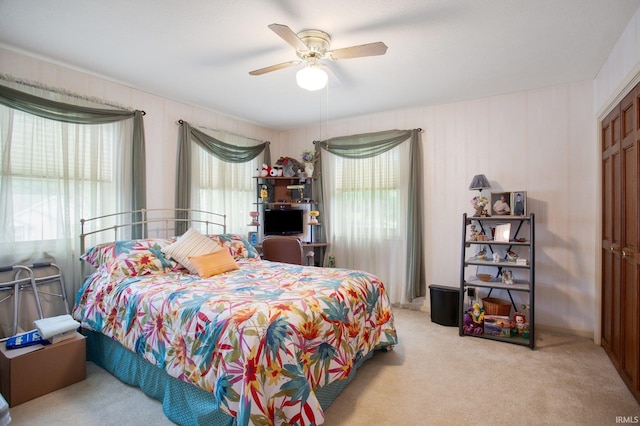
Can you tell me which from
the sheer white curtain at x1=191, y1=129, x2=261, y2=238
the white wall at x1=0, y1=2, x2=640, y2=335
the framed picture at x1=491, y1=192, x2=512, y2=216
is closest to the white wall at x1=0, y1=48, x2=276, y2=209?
the white wall at x1=0, y1=2, x2=640, y2=335

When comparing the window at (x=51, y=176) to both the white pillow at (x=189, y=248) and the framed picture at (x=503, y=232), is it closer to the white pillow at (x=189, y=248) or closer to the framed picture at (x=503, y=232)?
the white pillow at (x=189, y=248)

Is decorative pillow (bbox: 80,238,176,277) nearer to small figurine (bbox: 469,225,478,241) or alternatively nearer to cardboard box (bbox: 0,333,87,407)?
cardboard box (bbox: 0,333,87,407)

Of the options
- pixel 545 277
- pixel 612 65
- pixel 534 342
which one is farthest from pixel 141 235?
pixel 612 65

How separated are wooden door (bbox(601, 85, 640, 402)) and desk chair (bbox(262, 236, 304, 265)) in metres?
3.14

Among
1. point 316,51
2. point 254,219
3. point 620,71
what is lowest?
point 254,219

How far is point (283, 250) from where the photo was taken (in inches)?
169

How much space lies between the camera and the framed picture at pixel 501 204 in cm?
347

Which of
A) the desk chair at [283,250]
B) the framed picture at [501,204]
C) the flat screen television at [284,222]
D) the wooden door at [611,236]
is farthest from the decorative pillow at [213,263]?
the wooden door at [611,236]

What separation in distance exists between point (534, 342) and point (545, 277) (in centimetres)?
78

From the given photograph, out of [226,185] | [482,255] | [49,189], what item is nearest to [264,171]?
[226,185]

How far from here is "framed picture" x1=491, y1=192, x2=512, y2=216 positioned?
11.4ft

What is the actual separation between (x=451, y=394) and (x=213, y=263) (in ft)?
7.35

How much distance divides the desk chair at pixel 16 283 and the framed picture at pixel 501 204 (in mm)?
4398

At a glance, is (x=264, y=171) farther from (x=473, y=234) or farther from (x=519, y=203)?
(x=519, y=203)
